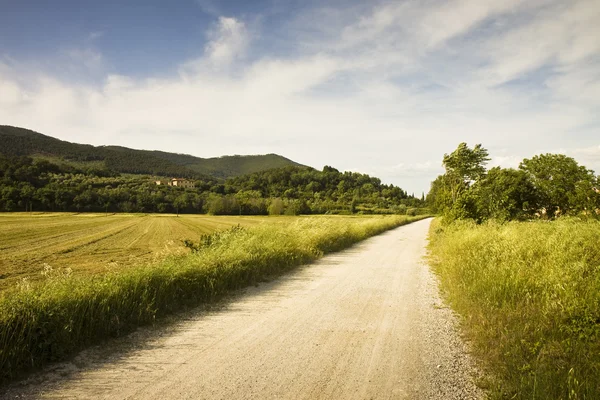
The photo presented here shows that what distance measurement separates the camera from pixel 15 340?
412 centimetres

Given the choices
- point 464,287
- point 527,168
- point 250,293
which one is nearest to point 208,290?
point 250,293

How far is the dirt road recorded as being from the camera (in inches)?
145

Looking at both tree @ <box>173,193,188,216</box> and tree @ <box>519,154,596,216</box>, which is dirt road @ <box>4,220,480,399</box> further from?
tree @ <box>173,193,188,216</box>

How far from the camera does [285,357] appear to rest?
454 centimetres

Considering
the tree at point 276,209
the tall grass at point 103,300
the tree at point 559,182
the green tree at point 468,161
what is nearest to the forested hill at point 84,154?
the tree at point 276,209

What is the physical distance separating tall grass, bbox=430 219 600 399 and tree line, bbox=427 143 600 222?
1326 centimetres

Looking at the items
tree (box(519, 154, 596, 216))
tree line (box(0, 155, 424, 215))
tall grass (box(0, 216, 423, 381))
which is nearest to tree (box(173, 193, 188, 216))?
tree line (box(0, 155, 424, 215))

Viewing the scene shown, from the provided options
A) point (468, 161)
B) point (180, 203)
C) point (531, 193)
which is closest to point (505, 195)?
point (531, 193)

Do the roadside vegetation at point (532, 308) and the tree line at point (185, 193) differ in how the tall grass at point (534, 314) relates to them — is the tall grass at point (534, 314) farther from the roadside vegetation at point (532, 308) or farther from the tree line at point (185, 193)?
the tree line at point (185, 193)

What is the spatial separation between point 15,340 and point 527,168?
35577 millimetres

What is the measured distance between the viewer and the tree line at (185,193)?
80338 mm

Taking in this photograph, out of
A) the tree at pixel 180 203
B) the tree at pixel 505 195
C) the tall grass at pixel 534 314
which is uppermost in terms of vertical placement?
the tree at pixel 505 195

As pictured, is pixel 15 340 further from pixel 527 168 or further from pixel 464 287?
pixel 527 168

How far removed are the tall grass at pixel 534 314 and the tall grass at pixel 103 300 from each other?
16.9 ft
